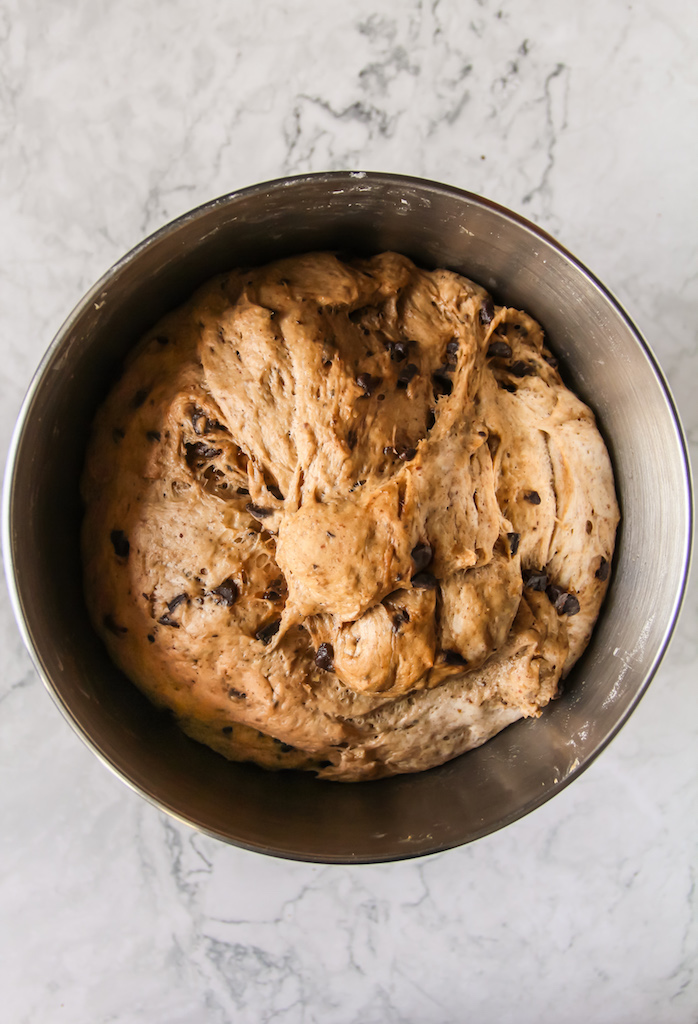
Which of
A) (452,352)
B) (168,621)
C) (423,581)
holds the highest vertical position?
(452,352)

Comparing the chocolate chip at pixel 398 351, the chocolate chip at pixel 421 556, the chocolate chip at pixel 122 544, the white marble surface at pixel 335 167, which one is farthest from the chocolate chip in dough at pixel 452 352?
the chocolate chip at pixel 122 544

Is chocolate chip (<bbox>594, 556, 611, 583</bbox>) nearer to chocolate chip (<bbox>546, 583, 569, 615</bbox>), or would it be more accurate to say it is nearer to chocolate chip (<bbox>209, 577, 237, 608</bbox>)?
chocolate chip (<bbox>546, 583, 569, 615</bbox>)

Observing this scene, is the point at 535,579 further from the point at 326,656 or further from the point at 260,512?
the point at 260,512

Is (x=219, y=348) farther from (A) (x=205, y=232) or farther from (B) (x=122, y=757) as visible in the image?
(B) (x=122, y=757)

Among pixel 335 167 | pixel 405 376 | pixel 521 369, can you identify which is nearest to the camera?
pixel 405 376

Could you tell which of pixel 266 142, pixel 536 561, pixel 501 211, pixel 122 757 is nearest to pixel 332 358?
pixel 501 211

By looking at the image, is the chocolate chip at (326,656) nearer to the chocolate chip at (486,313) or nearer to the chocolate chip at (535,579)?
the chocolate chip at (535,579)

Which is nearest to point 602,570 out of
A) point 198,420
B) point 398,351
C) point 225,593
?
point 398,351
